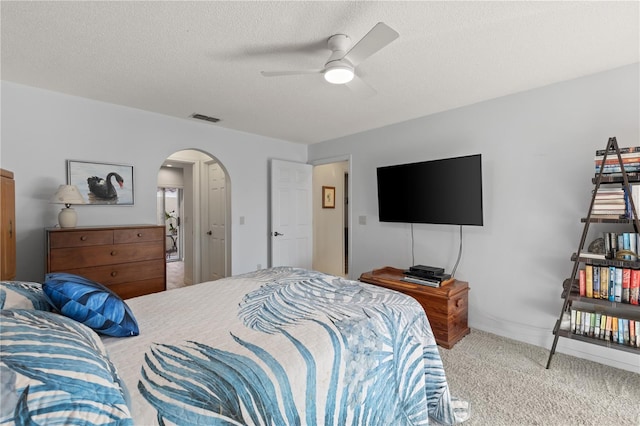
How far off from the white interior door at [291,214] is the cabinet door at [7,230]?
2.74 m

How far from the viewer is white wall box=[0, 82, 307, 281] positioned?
2.68 meters

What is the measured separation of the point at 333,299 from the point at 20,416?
1.37 meters

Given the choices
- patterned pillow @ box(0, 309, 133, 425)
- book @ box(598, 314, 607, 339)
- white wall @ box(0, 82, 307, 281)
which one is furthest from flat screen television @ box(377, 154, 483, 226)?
patterned pillow @ box(0, 309, 133, 425)

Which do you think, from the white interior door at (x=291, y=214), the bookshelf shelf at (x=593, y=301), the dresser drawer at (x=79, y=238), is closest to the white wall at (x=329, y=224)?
A: the white interior door at (x=291, y=214)

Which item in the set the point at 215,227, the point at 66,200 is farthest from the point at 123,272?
the point at 215,227

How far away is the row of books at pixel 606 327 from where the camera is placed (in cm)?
212

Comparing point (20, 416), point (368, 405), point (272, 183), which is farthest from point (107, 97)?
point (368, 405)

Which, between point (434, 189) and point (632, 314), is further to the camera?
point (434, 189)

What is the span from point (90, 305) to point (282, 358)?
2.64ft

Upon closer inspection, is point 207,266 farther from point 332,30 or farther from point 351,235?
point 332,30

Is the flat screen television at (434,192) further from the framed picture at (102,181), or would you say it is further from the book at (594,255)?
the framed picture at (102,181)

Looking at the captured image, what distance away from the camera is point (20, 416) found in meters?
0.60

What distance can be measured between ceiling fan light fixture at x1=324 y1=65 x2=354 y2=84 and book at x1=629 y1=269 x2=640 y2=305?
2462 millimetres

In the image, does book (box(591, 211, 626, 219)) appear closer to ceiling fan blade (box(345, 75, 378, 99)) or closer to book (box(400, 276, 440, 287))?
book (box(400, 276, 440, 287))
